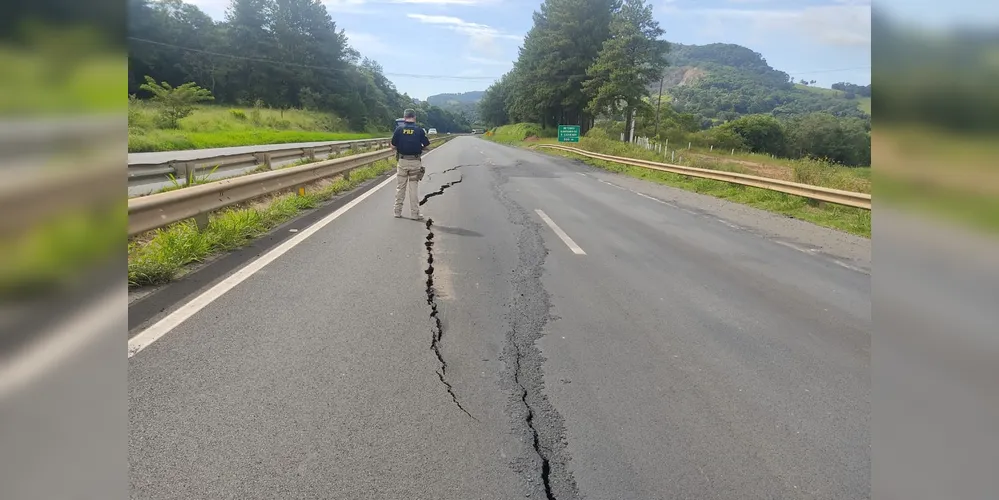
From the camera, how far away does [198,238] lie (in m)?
6.50

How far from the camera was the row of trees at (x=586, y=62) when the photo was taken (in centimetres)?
5241

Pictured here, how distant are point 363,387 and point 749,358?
8.29 ft

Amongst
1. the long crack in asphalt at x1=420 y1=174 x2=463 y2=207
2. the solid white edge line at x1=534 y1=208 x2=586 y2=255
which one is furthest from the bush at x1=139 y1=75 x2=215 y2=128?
the solid white edge line at x1=534 y1=208 x2=586 y2=255

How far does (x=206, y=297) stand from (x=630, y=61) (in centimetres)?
5229

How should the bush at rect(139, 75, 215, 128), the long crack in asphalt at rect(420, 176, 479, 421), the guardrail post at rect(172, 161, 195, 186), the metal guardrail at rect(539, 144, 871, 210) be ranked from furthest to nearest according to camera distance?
the bush at rect(139, 75, 215, 128), the metal guardrail at rect(539, 144, 871, 210), the guardrail post at rect(172, 161, 195, 186), the long crack in asphalt at rect(420, 176, 479, 421)

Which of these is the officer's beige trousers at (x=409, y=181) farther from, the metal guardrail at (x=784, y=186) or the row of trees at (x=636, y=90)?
the row of trees at (x=636, y=90)

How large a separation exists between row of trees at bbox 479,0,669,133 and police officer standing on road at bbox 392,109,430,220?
4514cm

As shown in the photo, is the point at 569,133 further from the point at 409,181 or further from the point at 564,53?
the point at 409,181

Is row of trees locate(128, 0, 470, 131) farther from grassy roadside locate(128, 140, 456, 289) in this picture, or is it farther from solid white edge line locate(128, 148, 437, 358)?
solid white edge line locate(128, 148, 437, 358)

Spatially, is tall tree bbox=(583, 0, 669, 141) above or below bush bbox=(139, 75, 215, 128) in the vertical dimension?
above

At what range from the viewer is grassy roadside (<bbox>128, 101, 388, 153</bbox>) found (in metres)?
25.4

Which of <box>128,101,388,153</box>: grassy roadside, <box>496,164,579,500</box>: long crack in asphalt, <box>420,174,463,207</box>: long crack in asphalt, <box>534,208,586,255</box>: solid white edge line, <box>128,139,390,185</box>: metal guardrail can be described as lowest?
<box>496,164,579,500</box>: long crack in asphalt

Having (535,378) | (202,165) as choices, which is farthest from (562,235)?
(202,165)

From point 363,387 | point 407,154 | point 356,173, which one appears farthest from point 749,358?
point 356,173
